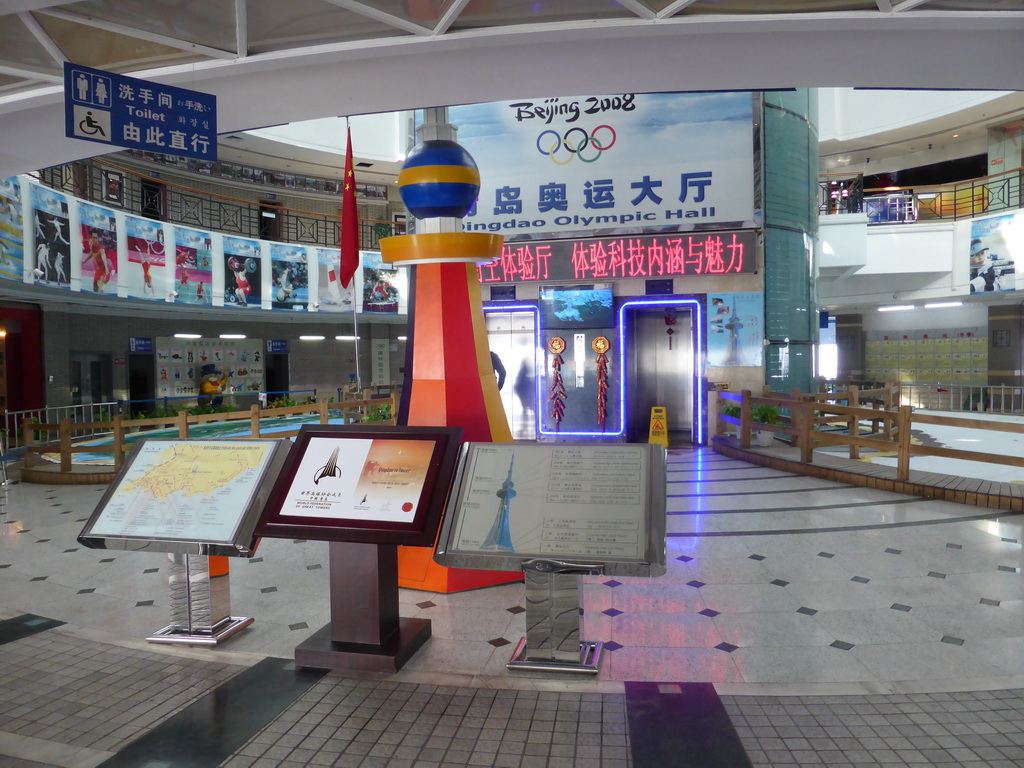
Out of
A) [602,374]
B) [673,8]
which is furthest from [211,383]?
[673,8]

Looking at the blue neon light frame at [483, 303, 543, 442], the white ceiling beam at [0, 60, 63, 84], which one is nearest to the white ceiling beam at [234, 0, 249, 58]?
the white ceiling beam at [0, 60, 63, 84]

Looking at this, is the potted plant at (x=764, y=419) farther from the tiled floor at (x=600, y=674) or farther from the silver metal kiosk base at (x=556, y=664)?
the silver metal kiosk base at (x=556, y=664)

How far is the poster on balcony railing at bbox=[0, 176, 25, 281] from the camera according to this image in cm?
1009

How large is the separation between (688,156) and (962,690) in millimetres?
10508

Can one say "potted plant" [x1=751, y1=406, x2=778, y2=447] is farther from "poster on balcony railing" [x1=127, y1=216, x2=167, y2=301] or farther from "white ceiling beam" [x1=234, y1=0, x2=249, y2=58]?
"poster on balcony railing" [x1=127, y1=216, x2=167, y2=301]

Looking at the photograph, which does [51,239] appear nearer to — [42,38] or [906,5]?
[42,38]

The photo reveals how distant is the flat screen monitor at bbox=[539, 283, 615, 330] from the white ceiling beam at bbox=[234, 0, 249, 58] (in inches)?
327

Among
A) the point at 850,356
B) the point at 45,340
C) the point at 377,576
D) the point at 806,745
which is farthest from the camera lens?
the point at 850,356

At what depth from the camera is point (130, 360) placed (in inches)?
690

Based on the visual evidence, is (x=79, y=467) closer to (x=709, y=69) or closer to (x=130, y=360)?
(x=130, y=360)

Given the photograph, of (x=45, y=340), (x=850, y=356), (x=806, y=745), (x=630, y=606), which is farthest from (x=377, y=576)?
(x=850, y=356)

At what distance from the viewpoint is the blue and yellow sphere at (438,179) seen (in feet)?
16.8

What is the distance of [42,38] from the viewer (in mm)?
5031

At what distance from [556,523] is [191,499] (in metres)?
2.19
